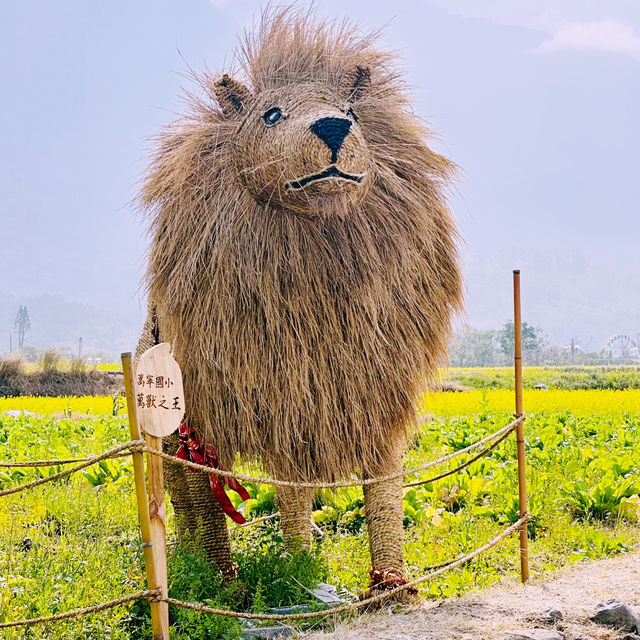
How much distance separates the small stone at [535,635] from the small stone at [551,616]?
155 mm

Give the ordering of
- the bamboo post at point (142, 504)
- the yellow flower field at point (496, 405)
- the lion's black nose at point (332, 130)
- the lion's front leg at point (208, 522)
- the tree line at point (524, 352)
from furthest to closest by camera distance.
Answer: the tree line at point (524, 352), the yellow flower field at point (496, 405), the lion's front leg at point (208, 522), the lion's black nose at point (332, 130), the bamboo post at point (142, 504)

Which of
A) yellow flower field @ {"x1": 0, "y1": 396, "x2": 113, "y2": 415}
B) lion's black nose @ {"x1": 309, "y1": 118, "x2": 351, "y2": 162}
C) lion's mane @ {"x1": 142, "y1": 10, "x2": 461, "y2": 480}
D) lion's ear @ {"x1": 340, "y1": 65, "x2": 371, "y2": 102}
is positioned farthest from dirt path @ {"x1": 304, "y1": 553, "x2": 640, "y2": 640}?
yellow flower field @ {"x1": 0, "y1": 396, "x2": 113, "y2": 415}

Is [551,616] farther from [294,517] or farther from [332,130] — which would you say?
[332,130]

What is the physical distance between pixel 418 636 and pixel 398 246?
4.97ft

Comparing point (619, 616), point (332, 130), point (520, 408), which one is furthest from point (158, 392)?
point (619, 616)

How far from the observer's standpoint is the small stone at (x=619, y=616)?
10.3ft

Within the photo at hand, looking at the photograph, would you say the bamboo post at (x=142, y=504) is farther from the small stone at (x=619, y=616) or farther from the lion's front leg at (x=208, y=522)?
the small stone at (x=619, y=616)

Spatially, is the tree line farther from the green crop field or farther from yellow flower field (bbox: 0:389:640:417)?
the green crop field

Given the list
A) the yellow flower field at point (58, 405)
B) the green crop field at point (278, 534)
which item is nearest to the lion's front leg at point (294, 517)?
the green crop field at point (278, 534)

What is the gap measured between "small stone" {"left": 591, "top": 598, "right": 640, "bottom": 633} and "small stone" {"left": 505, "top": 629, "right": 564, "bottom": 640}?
0.31 meters

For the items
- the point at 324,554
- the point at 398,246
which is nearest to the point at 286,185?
the point at 398,246

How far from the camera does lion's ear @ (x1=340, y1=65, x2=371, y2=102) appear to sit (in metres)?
3.11

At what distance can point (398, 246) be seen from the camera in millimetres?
3061

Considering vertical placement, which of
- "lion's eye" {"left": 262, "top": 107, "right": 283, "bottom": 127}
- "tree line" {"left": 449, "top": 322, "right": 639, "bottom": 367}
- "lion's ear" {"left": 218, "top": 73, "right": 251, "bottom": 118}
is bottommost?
"tree line" {"left": 449, "top": 322, "right": 639, "bottom": 367}
